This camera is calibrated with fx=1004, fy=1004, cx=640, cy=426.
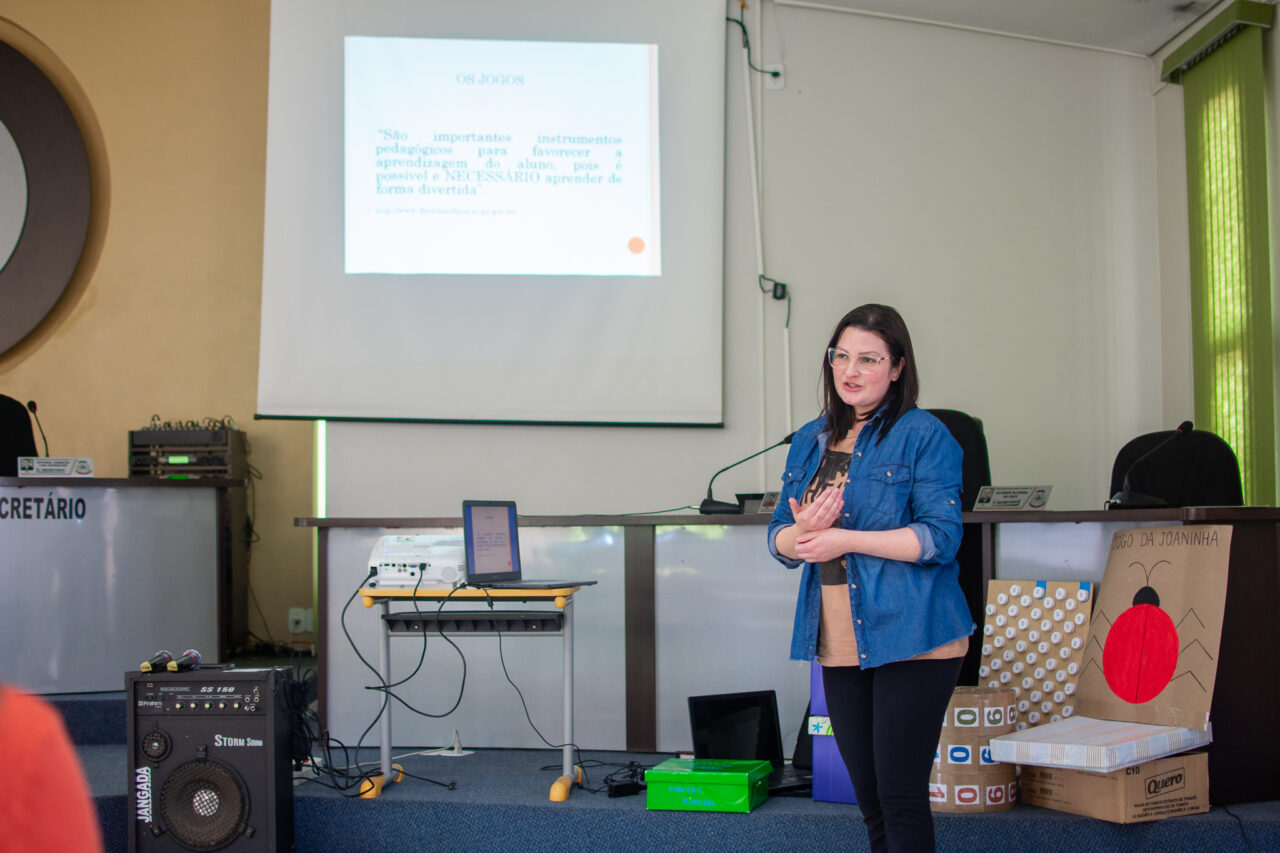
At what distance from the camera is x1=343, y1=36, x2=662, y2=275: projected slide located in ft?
13.5

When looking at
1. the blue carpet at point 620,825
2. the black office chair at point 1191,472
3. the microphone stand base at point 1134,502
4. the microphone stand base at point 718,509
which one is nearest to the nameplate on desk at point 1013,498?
the microphone stand base at point 1134,502

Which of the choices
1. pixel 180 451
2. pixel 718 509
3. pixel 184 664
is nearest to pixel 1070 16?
pixel 718 509

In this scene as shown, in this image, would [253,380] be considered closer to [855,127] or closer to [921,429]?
[855,127]

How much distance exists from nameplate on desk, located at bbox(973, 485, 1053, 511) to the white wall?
153 cm

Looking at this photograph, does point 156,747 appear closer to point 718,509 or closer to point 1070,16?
point 718,509

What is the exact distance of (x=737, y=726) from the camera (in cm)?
295

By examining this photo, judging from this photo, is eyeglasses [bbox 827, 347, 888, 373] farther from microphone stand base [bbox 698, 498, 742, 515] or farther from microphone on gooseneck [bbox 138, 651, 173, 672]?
microphone on gooseneck [bbox 138, 651, 173, 672]

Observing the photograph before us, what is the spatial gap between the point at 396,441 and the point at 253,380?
5.27ft

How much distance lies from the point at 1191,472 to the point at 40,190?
18.4 ft

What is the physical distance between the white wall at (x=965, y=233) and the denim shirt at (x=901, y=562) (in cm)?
267

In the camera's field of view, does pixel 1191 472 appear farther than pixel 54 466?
No

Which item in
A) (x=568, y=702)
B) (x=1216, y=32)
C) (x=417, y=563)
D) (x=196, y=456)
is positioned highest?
(x=1216, y=32)

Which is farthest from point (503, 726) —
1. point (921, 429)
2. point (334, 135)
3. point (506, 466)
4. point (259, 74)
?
point (259, 74)

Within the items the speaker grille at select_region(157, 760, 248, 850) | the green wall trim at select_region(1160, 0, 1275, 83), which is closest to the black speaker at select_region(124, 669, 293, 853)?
the speaker grille at select_region(157, 760, 248, 850)
